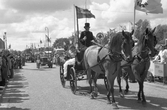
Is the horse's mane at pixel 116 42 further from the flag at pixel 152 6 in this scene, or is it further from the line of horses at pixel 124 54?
the flag at pixel 152 6

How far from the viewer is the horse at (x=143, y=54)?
701 centimetres

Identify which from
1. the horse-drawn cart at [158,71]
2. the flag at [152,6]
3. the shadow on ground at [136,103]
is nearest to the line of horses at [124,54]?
the shadow on ground at [136,103]

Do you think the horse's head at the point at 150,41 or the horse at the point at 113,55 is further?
the horse's head at the point at 150,41

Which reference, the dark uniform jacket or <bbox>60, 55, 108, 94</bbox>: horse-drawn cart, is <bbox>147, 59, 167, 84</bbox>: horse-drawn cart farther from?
the dark uniform jacket

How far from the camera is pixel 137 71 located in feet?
24.5

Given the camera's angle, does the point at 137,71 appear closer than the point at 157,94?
Yes

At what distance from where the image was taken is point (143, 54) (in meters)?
7.27

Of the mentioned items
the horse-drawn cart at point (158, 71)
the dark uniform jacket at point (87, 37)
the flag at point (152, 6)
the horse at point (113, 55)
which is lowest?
the horse-drawn cart at point (158, 71)

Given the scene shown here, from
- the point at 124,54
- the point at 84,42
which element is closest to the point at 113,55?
the point at 124,54

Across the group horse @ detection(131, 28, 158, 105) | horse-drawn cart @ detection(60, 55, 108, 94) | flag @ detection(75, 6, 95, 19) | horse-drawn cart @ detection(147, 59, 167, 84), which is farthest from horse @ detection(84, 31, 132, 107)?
horse-drawn cart @ detection(147, 59, 167, 84)

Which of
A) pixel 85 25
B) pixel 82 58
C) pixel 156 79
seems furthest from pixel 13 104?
pixel 156 79

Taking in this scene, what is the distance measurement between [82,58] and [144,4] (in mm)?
6021

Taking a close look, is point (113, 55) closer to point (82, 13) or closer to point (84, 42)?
point (84, 42)

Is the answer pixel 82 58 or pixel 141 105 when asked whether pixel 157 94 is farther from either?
pixel 82 58
